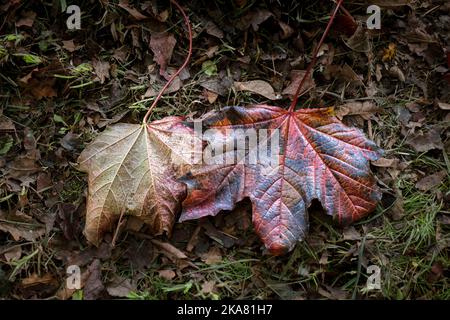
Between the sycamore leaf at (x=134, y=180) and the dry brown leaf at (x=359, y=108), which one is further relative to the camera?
the dry brown leaf at (x=359, y=108)

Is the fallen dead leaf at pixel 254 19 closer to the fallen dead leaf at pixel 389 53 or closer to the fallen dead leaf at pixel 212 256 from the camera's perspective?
the fallen dead leaf at pixel 389 53

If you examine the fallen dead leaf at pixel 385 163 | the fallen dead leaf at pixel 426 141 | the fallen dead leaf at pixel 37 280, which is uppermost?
the fallen dead leaf at pixel 426 141

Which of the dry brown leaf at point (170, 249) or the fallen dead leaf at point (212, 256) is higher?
the dry brown leaf at point (170, 249)

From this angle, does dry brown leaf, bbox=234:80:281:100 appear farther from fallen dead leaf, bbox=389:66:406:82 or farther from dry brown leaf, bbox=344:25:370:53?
fallen dead leaf, bbox=389:66:406:82

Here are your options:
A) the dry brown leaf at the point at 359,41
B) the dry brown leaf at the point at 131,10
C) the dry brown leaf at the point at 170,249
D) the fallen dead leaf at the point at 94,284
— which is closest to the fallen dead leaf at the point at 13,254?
the fallen dead leaf at the point at 94,284

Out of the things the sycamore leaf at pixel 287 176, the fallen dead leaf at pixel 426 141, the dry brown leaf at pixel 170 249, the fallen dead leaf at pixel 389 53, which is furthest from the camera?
the fallen dead leaf at pixel 389 53

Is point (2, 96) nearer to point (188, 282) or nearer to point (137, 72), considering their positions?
point (137, 72)

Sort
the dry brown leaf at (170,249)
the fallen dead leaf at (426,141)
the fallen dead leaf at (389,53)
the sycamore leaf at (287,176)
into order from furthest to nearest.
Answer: the fallen dead leaf at (389,53) → the fallen dead leaf at (426,141) → the dry brown leaf at (170,249) → the sycamore leaf at (287,176)
